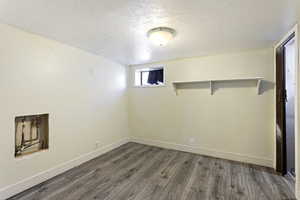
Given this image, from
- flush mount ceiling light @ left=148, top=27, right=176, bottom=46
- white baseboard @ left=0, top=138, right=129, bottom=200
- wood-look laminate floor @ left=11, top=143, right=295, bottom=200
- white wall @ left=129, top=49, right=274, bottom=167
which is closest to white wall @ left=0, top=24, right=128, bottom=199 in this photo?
white baseboard @ left=0, top=138, right=129, bottom=200

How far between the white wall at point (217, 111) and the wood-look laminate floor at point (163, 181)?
0.38 metres

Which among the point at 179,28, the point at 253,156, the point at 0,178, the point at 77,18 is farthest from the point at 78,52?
the point at 253,156

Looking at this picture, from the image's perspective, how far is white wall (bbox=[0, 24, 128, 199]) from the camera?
76.0 inches

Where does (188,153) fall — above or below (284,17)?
below

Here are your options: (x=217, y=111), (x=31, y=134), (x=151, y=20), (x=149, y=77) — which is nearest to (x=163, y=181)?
(x=217, y=111)

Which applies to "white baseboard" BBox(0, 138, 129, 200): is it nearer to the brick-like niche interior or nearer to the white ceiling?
the brick-like niche interior

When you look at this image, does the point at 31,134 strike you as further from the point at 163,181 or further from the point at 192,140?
the point at 192,140

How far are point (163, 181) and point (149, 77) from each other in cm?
270

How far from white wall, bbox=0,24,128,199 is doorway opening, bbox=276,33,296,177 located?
3.39 meters

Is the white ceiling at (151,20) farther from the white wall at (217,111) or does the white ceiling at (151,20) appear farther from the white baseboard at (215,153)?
the white baseboard at (215,153)

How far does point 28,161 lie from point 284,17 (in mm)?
3840

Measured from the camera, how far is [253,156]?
9.50 feet

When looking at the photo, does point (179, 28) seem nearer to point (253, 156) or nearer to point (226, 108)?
point (226, 108)

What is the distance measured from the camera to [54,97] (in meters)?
2.46
